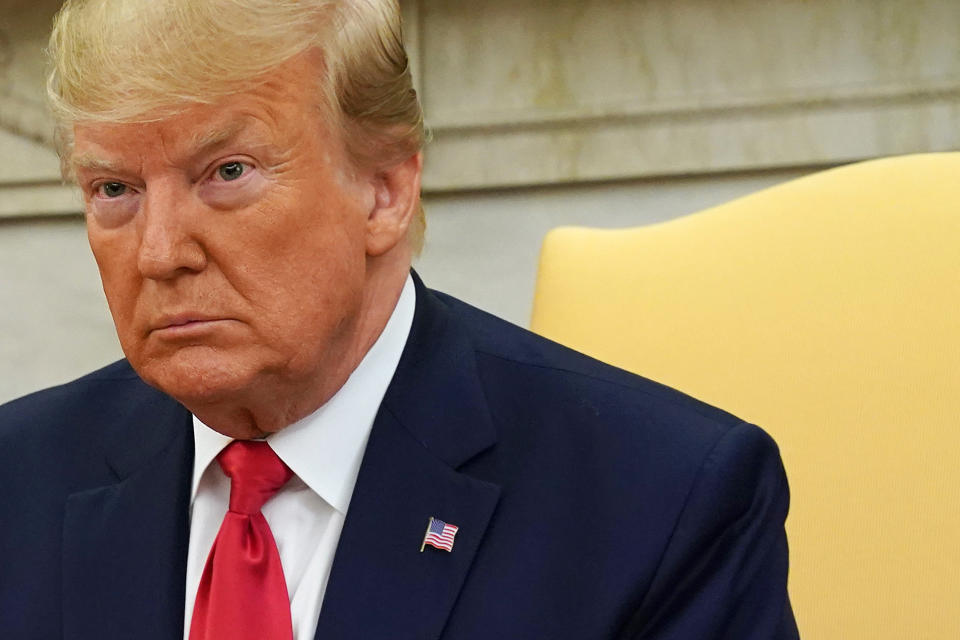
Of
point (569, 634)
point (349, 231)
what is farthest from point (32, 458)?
point (569, 634)

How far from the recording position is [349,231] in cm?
144

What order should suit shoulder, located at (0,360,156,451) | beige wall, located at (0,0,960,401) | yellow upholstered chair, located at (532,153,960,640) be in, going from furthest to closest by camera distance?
1. beige wall, located at (0,0,960,401)
2. suit shoulder, located at (0,360,156,451)
3. yellow upholstered chair, located at (532,153,960,640)

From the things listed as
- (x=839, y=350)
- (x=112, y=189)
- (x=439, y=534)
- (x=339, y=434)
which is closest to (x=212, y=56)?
(x=112, y=189)

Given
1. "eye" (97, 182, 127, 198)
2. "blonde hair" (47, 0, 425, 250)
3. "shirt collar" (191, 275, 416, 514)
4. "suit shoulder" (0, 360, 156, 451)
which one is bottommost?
"suit shoulder" (0, 360, 156, 451)

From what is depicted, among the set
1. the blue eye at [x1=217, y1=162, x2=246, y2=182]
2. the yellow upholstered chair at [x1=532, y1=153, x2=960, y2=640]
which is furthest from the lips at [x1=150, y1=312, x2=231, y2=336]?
the yellow upholstered chair at [x1=532, y1=153, x2=960, y2=640]

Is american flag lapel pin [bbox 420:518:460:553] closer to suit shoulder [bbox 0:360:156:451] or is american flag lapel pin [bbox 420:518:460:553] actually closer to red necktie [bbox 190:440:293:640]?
red necktie [bbox 190:440:293:640]

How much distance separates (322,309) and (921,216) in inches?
29.1

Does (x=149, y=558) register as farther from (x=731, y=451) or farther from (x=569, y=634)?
(x=731, y=451)

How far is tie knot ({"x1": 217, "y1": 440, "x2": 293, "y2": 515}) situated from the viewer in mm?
1490

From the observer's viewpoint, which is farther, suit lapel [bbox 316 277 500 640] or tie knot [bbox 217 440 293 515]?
tie knot [bbox 217 440 293 515]

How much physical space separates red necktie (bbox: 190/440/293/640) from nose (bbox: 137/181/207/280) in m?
0.24

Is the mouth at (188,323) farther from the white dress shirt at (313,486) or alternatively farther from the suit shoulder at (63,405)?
the suit shoulder at (63,405)

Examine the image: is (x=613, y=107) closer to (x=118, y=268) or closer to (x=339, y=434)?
(x=339, y=434)

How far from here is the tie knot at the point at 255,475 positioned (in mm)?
1490
